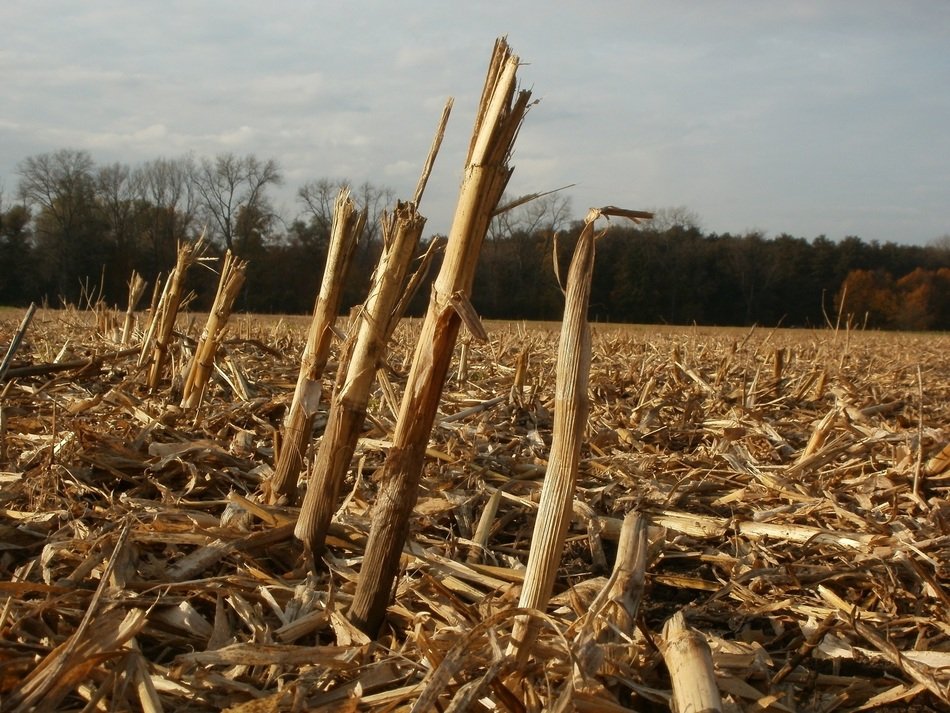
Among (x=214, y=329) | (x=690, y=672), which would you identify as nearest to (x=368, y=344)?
(x=690, y=672)

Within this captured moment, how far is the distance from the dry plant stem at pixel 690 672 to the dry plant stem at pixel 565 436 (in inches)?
9.6

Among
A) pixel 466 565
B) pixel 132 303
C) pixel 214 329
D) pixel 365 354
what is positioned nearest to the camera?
pixel 365 354

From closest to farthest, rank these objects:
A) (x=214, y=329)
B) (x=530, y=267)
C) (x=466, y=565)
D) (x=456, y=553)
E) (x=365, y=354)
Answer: (x=365, y=354)
(x=466, y=565)
(x=456, y=553)
(x=214, y=329)
(x=530, y=267)

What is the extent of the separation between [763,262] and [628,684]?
52185mm

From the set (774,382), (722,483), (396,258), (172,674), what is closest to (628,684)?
(172,674)

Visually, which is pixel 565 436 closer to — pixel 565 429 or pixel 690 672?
pixel 565 429

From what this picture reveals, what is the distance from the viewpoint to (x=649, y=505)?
2.87 meters

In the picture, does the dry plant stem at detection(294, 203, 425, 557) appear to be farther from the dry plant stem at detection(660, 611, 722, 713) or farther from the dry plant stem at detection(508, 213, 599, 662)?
the dry plant stem at detection(660, 611, 722, 713)

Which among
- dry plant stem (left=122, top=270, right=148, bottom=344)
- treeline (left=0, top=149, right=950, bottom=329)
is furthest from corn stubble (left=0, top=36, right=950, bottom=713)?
treeline (left=0, top=149, right=950, bottom=329)

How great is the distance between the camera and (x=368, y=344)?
6.66 feet

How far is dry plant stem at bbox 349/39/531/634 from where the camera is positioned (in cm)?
161

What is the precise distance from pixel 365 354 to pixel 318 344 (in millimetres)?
415

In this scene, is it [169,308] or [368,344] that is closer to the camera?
[368,344]

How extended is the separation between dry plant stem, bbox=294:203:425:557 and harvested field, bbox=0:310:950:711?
0.88 ft
